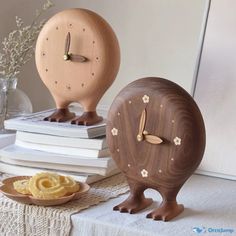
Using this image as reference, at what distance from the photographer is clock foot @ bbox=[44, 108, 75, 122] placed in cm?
Result: 105

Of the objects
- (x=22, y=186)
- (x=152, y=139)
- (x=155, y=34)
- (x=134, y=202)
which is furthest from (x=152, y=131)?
(x=155, y=34)

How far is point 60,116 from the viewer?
106 cm

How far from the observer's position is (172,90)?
2.66 feet

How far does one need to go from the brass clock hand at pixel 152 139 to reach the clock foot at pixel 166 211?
101 mm

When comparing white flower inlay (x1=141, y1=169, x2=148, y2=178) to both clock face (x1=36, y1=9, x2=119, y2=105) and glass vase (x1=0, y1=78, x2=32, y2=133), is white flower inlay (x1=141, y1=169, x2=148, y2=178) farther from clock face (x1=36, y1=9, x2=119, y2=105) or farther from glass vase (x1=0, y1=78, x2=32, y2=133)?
glass vase (x1=0, y1=78, x2=32, y2=133)

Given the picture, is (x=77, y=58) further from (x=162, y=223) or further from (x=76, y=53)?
(x=162, y=223)

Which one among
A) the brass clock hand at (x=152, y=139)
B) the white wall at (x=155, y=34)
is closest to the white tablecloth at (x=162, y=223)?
the brass clock hand at (x=152, y=139)

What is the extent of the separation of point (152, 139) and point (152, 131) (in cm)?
1

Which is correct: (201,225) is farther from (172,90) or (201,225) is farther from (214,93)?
(214,93)

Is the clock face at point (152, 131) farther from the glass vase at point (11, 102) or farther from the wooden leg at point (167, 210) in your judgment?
the glass vase at point (11, 102)

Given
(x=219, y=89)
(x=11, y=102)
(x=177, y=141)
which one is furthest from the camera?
(x=11, y=102)

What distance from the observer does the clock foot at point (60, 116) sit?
1.05 meters

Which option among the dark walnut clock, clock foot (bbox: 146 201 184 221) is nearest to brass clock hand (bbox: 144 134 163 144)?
the dark walnut clock

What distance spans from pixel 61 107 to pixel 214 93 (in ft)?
1.02
